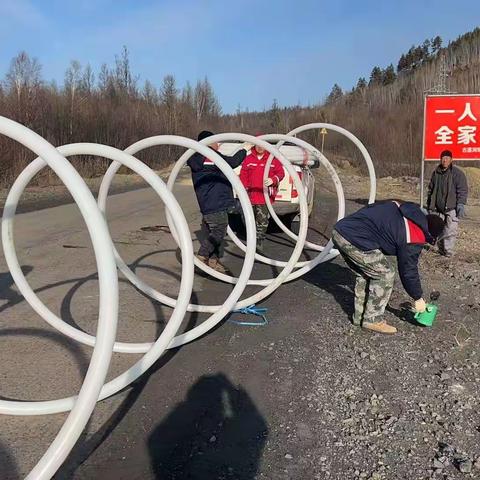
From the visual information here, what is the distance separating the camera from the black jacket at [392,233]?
5.16m

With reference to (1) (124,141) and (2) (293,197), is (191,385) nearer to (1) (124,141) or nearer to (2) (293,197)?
(2) (293,197)

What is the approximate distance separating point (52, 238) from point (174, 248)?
93.9 inches

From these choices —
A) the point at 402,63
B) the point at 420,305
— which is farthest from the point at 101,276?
the point at 402,63

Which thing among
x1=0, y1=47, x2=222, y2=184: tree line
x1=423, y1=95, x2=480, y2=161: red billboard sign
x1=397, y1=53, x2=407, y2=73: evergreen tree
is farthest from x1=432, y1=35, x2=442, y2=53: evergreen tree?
x1=423, y1=95, x2=480, y2=161: red billboard sign

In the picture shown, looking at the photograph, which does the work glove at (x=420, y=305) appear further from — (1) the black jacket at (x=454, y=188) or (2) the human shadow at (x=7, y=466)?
(1) the black jacket at (x=454, y=188)

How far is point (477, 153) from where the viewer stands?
44.5ft

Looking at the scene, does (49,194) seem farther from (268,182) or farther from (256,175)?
(268,182)

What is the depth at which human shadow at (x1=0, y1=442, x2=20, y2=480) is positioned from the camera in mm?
2975

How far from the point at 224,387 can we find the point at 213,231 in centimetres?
350

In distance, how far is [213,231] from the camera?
741 centimetres

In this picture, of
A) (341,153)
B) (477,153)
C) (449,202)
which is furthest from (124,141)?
(449,202)

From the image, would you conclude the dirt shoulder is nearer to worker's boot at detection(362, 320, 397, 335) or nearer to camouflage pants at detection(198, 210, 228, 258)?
camouflage pants at detection(198, 210, 228, 258)

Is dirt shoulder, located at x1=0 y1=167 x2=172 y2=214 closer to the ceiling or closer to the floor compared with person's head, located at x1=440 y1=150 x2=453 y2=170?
closer to the floor

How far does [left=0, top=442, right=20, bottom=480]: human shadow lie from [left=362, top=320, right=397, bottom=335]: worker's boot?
3470 millimetres
